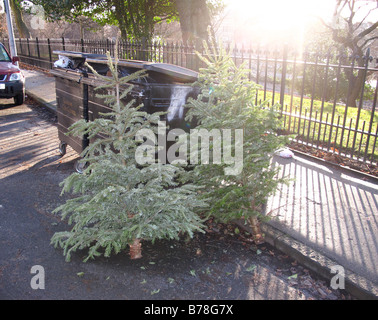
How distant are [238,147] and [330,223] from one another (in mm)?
1440

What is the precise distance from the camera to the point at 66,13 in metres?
16.1

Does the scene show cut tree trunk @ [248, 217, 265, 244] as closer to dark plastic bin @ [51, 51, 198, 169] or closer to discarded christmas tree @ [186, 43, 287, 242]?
discarded christmas tree @ [186, 43, 287, 242]

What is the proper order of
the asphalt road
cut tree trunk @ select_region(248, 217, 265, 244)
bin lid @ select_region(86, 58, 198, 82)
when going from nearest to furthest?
the asphalt road < cut tree trunk @ select_region(248, 217, 265, 244) < bin lid @ select_region(86, 58, 198, 82)

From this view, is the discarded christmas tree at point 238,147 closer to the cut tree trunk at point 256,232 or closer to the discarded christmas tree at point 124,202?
the cut tree trunk at point 256,232

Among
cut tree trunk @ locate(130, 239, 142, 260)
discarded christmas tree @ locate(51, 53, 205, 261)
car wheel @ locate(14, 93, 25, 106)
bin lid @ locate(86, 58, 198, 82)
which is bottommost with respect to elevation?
cut tree trunk @ locate(130, 239, 142, 260)

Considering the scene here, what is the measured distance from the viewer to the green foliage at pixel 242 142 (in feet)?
11.7

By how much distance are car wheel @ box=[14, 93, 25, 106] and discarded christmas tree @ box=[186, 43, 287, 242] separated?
9763 millimetres

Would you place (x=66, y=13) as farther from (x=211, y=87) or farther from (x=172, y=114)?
(x=211, y=87)

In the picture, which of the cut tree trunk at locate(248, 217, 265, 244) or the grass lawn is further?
the grass lawn

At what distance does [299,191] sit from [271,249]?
140 centimetres

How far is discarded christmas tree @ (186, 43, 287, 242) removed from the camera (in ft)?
11.6

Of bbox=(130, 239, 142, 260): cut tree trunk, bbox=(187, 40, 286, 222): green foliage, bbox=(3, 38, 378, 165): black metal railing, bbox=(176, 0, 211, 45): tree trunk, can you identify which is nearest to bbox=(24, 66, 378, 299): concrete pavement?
bbox=(187, 40, 286, 222): green foliage

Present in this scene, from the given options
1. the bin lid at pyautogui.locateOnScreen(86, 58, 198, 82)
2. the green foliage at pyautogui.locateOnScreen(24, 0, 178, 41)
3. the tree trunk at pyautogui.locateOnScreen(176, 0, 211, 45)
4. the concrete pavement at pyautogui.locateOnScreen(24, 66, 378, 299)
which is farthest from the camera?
the green foliage at pyautogui.locateOnScreen(24, 0, 178, 41)

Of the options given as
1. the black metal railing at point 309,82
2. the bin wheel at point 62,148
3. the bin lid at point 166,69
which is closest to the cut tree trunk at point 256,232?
the black metal railing at point 309,82
